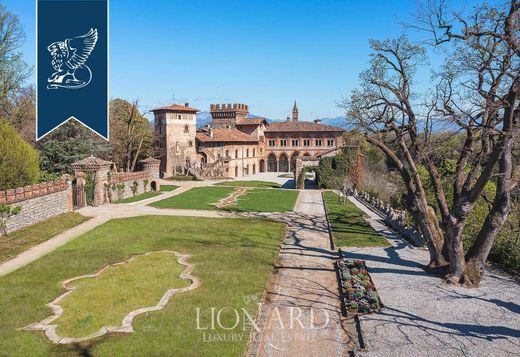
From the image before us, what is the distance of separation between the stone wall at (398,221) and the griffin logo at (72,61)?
1819 centimetres

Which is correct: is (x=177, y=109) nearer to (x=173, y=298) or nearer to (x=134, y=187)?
(x=134, y=187)

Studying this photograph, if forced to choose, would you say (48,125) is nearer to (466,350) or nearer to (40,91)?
(40,91)

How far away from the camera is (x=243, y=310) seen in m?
10.5

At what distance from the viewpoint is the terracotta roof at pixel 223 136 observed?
56.6 m

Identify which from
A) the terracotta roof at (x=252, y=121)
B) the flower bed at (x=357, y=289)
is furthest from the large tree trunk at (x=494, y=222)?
the terracotta roof at (x=252, y=121)

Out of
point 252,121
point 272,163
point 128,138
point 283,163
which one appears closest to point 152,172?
point 128,138

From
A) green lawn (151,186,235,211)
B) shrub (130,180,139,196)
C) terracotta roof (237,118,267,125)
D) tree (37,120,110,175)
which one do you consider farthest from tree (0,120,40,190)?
terracotta roof (237,118,267,125)

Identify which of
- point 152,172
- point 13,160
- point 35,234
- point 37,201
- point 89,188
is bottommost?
point 35,234

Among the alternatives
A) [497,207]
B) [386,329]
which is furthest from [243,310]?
[497,207]

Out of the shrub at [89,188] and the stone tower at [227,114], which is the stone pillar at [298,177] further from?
the stone tower at [227,114]

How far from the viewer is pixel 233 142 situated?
59406 mm

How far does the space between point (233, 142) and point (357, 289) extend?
160ft

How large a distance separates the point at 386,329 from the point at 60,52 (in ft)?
68.0

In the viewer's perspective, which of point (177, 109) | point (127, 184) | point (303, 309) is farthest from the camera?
point (177, 109)
